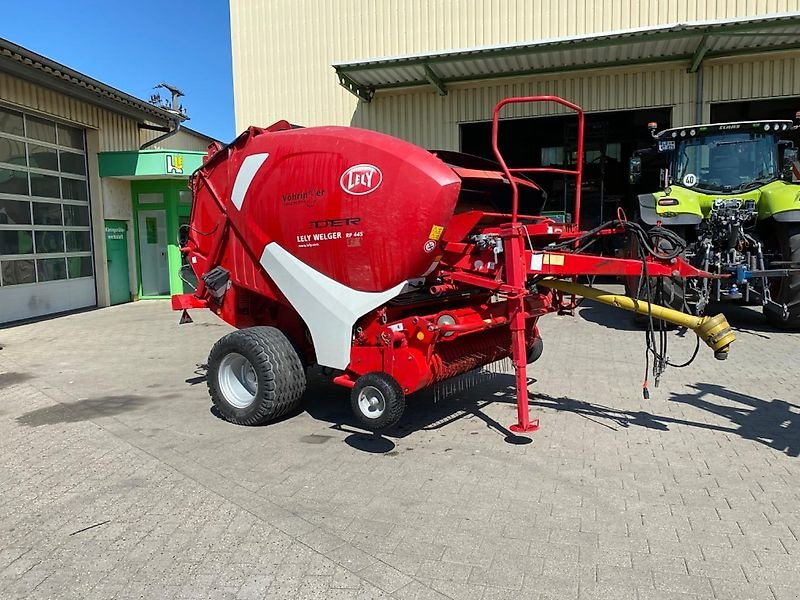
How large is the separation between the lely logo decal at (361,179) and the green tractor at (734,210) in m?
4.19

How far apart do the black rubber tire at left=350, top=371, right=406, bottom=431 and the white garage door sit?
33.0ft

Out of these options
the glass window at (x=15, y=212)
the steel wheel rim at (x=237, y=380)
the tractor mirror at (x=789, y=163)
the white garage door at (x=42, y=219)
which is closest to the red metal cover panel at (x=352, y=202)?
the steel wheel rim at (x=237, y=380)

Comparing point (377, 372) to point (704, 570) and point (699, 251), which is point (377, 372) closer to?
point (704, 570)

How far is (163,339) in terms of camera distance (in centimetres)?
1036

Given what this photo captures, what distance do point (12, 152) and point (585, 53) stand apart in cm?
1155

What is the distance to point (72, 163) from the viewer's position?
1420 centimetres

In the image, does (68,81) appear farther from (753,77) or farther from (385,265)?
(753,77)

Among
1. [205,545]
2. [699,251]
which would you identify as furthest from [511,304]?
[699,251]

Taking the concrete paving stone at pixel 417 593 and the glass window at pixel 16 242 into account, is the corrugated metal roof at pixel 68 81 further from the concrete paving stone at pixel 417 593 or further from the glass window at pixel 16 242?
the concrete paving stone at pixel 417 593

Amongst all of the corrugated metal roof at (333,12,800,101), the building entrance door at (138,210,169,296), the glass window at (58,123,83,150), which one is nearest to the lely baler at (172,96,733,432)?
the corrugated metal roof at (333,12,800,101)

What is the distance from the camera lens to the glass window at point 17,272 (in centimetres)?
1196

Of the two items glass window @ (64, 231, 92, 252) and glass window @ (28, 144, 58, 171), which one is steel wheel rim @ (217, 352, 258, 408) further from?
glass window @ (64, 231, 92, 252)

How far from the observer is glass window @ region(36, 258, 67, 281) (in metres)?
13.0

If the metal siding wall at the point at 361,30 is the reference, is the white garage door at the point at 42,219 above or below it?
below
